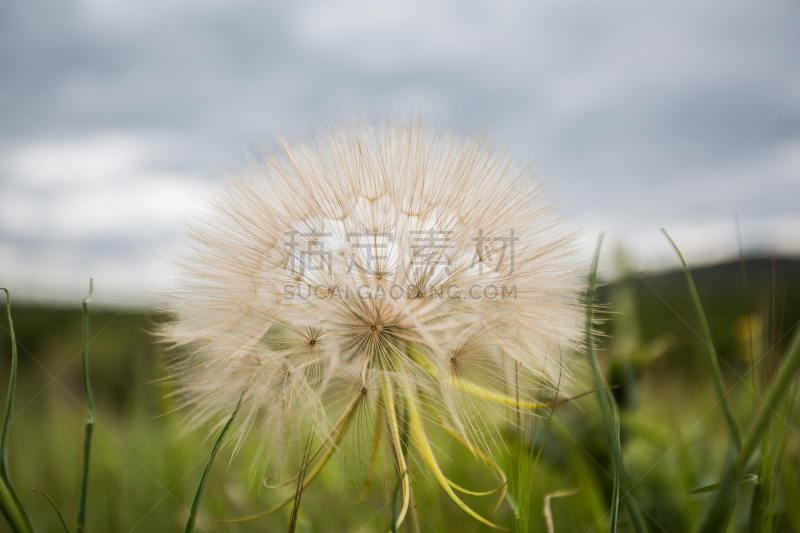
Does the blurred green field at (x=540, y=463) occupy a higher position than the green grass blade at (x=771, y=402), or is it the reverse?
the green grass blade at (x=771, y=402)

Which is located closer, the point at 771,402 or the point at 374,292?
the point at 771,402

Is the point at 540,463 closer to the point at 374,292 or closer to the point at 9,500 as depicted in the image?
the point at 374,292

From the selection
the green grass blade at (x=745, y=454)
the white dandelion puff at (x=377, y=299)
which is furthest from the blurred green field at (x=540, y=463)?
the green grass blade at (x=745, y=454)

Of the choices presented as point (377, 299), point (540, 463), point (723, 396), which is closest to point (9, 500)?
point (377, 299)

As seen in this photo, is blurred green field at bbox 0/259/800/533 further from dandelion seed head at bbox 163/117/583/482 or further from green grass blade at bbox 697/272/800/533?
green grass blade at bbox 697/272/800/533

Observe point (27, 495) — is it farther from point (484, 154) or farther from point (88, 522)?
point (484, 154)

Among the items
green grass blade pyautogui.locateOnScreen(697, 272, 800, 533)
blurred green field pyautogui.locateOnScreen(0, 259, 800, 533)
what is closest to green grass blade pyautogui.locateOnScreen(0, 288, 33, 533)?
blurred green field pyautogui.locateOnScreen(0, 259, 800, 533)

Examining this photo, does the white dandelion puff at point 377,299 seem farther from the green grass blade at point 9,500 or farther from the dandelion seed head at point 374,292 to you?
the green grass blade at point 9,500

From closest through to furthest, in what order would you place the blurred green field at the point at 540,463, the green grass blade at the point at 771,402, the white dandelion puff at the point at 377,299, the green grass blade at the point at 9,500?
the green grass blade at the point at 771,402
the green grass blade at the point at 9,500
the white dandelion puff at the point at 377,299
the blurred green field at the point at 540,463

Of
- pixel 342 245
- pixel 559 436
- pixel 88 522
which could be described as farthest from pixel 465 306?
pixel 88 522
